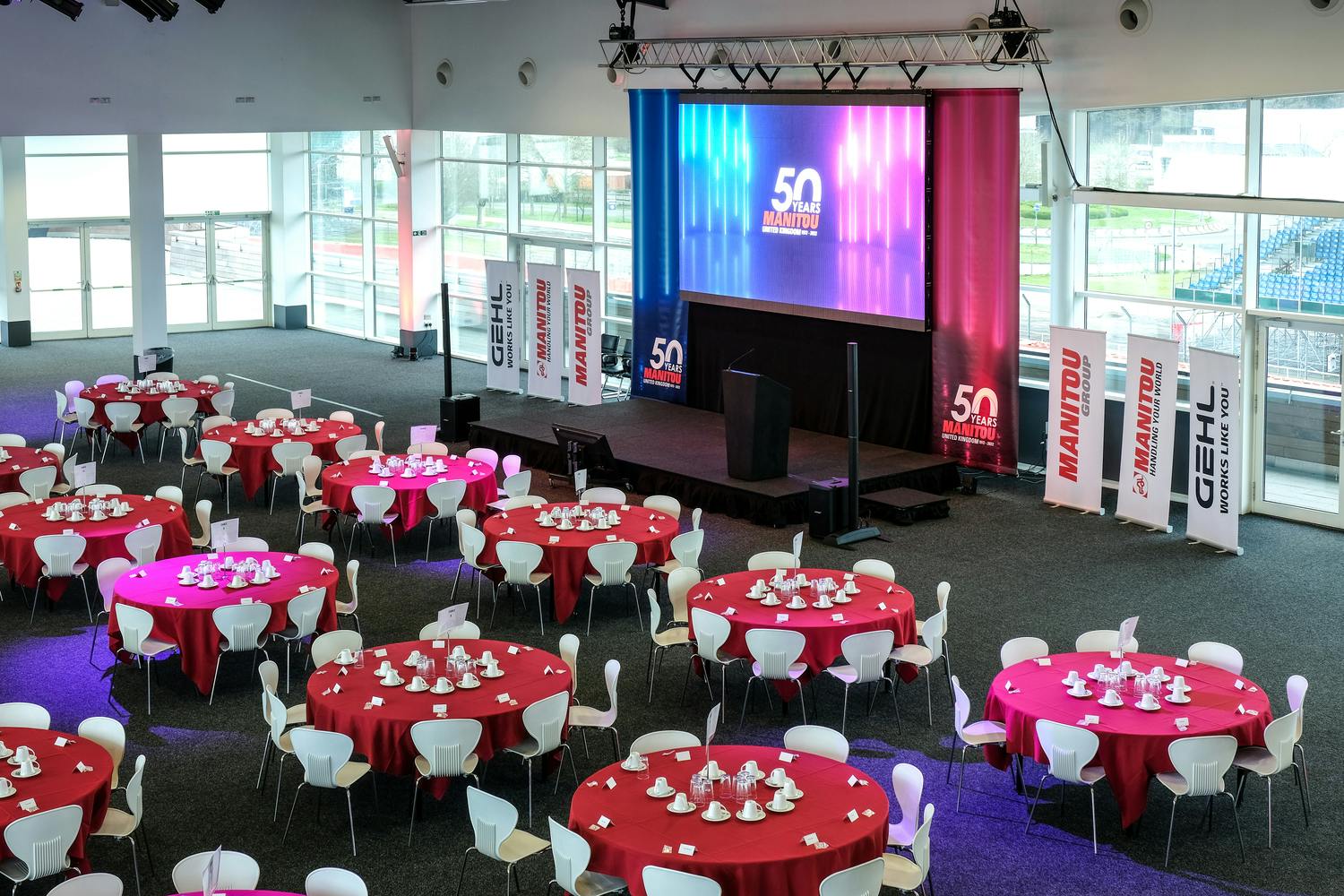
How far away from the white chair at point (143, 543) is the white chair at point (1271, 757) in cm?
813

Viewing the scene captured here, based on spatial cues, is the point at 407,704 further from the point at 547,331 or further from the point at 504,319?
the point at 504,319

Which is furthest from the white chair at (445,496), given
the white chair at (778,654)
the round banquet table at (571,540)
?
the white chair at (778,654)

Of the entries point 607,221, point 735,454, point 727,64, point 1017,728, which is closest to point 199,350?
point 607,221

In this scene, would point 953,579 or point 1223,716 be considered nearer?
point 1223,716

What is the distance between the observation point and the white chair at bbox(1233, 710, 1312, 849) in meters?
7.95

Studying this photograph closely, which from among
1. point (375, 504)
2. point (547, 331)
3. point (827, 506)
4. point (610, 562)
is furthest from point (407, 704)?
point (547, 331)

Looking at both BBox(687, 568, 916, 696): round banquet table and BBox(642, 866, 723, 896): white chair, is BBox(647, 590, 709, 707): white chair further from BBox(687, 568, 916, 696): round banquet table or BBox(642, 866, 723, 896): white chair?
BBox(642, 866, 723, 896): white chair

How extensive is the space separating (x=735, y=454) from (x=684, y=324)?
444 centimetres

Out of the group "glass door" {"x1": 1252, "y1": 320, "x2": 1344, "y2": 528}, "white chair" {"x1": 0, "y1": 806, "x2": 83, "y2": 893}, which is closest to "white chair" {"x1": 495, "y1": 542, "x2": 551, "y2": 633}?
"white chair" {"x1": 0, "y1": 806, "x2": 83, "y2": 893}

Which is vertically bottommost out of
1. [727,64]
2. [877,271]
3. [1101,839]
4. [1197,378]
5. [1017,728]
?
[1101,839]

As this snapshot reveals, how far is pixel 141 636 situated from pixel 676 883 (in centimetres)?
512

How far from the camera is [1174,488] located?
15141mm

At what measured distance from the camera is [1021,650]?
9266 mm

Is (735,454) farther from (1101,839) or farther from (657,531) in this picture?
(1101,839)
